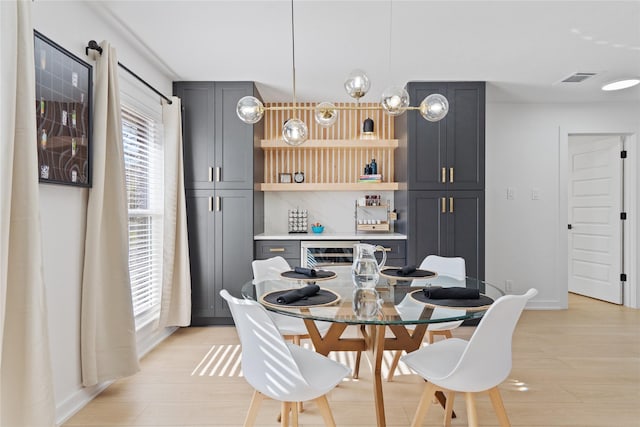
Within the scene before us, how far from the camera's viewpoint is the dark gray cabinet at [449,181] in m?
3.86

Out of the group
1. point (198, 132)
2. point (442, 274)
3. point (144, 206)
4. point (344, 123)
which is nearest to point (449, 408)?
point (442, 274)

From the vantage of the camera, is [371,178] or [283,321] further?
[371,178]

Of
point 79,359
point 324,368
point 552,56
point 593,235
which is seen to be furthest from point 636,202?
point 79,359

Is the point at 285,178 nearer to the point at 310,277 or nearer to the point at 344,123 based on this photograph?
the point at 344,123

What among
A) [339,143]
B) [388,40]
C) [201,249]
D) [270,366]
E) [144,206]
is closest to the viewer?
[270,366]

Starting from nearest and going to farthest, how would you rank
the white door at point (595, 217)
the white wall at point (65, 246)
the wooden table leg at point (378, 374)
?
1. the wooden table leg at point (378, 374)
2. the white wall at point (65, 246)
3. the white door at point (595, 217)

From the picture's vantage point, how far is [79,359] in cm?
232

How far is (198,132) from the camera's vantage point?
12.6 feet

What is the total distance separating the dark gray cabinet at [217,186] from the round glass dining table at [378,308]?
161 centimetres

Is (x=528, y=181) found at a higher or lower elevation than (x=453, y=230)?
higher

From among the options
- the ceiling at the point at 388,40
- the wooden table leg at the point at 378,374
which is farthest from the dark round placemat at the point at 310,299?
the ceiling at the point at 388,40

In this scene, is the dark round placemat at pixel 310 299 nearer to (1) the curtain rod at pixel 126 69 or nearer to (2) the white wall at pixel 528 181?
(1) the curtain rod at pixel 126 69

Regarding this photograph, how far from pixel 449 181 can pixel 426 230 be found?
544 millimetres

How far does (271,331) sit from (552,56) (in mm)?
3228
